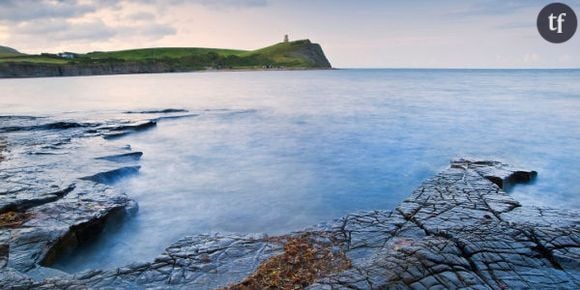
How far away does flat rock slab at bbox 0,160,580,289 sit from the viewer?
20.4 feet

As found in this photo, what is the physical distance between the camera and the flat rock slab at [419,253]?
6203 millimetres

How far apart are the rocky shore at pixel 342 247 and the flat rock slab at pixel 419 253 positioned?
2cm

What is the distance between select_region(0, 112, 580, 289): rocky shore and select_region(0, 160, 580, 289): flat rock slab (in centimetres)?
2

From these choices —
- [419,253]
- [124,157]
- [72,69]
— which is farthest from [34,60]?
[419,253]

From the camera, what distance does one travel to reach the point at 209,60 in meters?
167

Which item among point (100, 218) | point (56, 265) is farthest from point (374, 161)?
point (56, 265)

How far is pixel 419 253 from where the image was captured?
6660 millimetres

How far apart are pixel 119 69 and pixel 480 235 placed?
14367 cm

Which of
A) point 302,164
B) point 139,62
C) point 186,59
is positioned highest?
point 186,59

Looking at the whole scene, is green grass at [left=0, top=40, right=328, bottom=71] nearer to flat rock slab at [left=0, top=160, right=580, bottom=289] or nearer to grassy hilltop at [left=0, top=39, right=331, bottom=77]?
grassy hilltop at [left=0, top=39, right=331, bottom=77]

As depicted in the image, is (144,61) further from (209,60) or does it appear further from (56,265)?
(56,265)

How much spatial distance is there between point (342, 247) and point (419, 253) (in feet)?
5.48

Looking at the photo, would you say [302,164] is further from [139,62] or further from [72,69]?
[139,62]

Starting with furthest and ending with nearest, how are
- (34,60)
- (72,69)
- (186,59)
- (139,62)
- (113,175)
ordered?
(186,59), (139,62), (34,60), (72,69), (113,175)
